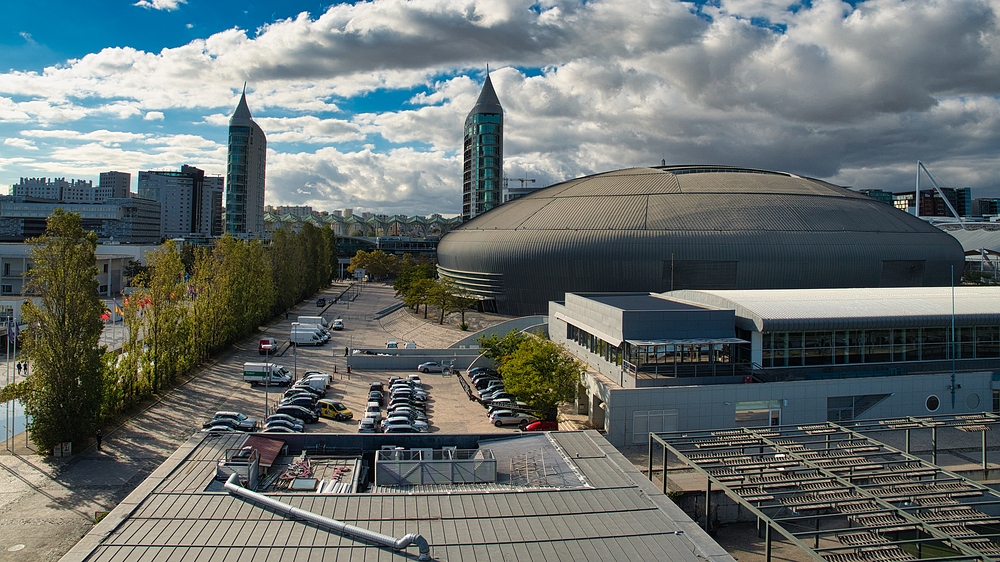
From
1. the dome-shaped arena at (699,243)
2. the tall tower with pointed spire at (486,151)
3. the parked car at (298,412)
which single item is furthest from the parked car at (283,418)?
the tall tower with pointed spire at (486,151)

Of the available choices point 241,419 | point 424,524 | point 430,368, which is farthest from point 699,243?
point 424,524

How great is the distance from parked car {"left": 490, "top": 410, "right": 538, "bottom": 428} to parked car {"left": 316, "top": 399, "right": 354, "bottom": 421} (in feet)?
23.7

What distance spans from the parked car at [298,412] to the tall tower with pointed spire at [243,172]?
135m

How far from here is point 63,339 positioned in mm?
26500

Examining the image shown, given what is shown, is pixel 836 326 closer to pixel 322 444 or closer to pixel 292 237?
pixel 322 444

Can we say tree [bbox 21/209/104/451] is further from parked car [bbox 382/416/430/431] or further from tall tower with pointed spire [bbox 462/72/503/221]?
tall tower with pointed spire [bbox 462/72/503/221]

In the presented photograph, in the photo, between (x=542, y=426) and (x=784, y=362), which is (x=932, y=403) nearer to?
(x=784, y=362)

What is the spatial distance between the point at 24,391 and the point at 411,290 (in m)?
42.8

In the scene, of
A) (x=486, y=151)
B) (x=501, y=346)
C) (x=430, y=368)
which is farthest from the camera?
(x=486, y=151)

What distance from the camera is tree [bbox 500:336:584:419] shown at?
98.6 feet

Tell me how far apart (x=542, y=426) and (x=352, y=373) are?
704 inches

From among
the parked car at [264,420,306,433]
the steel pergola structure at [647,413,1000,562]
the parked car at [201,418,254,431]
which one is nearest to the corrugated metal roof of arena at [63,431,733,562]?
the steel pergola structure at [647,413,1000,562]

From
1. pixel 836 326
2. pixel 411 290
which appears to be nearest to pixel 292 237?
pixel 411 290

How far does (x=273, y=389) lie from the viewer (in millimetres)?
38844
